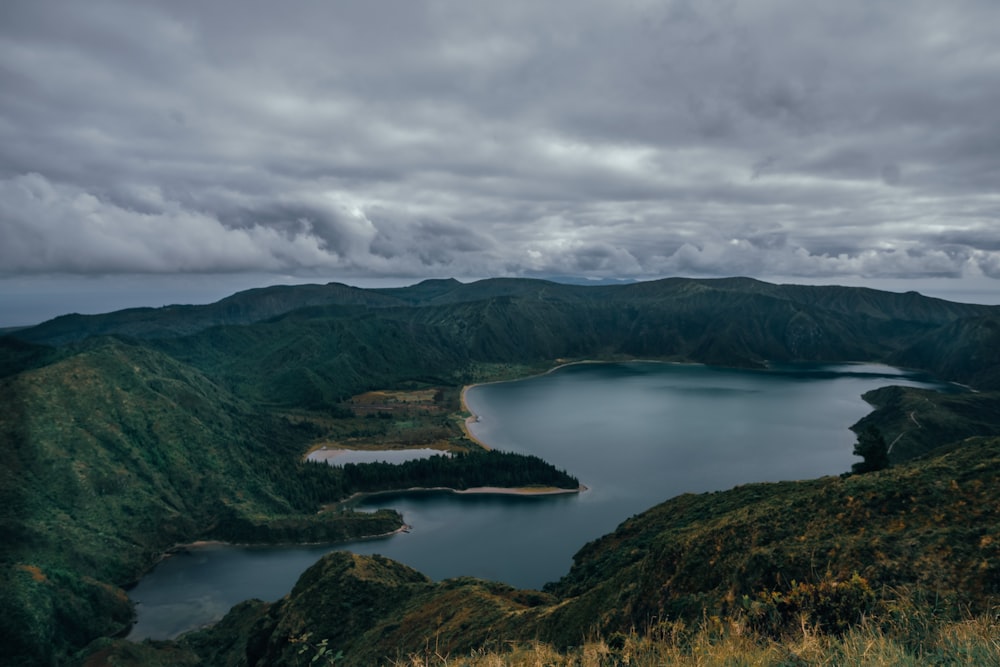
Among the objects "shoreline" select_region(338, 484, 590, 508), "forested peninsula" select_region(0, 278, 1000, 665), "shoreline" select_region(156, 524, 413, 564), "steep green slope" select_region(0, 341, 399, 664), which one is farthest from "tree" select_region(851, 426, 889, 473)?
A: "steep green slope" select_region(0, 341, 399, 664)

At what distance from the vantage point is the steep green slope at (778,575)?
15.1 m

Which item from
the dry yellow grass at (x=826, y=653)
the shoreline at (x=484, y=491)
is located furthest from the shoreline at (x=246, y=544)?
the dry yellow grass at (x=826, y=653)

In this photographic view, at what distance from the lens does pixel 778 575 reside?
20.5 m

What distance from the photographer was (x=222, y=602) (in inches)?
3666

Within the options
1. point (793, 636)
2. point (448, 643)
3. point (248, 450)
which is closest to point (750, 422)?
point (248, 450)

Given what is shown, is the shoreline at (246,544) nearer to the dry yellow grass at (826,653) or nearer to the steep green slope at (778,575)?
the steep green slope at (778,575)

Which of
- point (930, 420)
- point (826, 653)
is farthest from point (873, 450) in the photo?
point (930, 420)

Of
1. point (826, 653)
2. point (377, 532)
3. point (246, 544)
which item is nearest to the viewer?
point (826, 653)

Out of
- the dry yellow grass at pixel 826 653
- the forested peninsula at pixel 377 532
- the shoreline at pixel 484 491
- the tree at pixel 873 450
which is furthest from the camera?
the shoreline at pixel 484 491

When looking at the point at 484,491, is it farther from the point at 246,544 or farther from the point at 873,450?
the point at 873,450

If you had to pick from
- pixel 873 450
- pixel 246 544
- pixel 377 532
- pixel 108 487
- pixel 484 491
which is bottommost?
pixel 246 544

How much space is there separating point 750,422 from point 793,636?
210641 mm

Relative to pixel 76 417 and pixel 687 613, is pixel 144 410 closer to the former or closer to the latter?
pixel 76 417

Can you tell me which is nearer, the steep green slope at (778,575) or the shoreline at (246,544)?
the steep green slope at (778,575)
